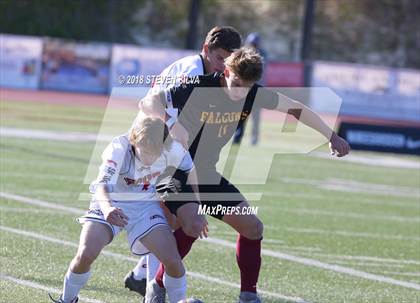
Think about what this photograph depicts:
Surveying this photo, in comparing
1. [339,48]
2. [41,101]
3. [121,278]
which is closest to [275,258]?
[121,278]

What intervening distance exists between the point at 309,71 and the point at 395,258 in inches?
910

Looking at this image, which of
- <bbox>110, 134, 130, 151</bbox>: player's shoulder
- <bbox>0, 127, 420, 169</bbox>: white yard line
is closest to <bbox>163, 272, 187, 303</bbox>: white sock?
<bbox>110, 134, 130, 151</bbox>: player's shoulder

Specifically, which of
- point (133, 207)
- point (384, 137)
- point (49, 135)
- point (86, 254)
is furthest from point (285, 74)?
point (86, 254)

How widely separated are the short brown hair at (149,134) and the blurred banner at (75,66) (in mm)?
26196

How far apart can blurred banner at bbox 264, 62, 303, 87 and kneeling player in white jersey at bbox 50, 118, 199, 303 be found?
26615mm

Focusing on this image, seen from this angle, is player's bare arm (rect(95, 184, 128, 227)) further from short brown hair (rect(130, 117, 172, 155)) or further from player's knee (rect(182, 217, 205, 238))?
player's knee (rect(182, 217, 205, 238))

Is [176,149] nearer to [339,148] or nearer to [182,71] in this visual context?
[182,71]

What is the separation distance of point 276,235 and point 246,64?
439cm

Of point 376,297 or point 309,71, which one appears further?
point 309,71

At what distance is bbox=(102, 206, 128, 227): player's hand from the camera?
5.80 m

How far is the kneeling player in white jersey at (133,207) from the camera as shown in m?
5.96

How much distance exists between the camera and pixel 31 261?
804cm

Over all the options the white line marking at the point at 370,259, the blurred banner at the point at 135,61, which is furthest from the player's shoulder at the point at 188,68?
the blurred banner at the point at 135,61

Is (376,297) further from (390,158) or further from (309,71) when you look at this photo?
(309,71)
